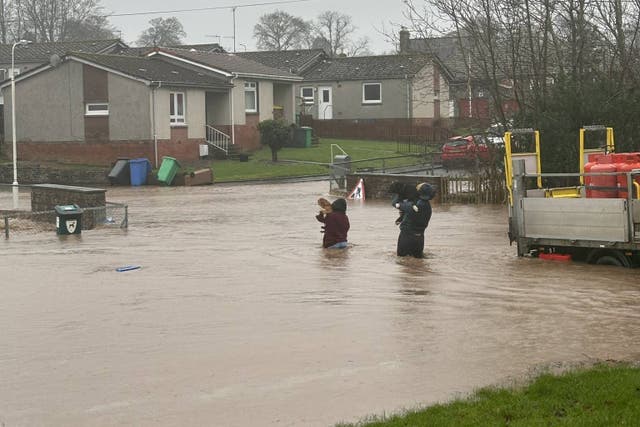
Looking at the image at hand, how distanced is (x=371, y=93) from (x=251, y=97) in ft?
39.1

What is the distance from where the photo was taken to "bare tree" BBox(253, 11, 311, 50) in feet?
447

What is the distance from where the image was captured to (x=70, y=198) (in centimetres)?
3102

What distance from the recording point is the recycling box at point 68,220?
26.7 m

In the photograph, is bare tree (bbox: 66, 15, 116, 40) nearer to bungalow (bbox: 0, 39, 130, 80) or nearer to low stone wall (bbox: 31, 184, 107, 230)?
bungalow (bbox: 0, 39, 130, 80)

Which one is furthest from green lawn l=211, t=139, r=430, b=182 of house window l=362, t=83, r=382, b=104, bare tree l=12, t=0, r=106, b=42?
bare tree l=12, t=0, r=106, b=42

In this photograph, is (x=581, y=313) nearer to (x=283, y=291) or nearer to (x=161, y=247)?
(x=283, y=291)

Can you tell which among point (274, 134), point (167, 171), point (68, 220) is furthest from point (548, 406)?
point (274, 134)

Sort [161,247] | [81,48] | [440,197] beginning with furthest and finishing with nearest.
→ [81,48], [440,197], [161,247]

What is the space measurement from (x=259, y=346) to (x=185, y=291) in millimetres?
4866

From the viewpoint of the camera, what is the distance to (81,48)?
252 feet

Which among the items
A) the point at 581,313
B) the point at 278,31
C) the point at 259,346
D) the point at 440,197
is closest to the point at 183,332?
the point at 259,346

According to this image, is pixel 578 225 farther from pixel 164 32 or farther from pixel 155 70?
pixel 164 32

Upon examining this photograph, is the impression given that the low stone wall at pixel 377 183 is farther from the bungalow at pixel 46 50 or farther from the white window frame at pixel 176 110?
the bungalow at pixel 46 50

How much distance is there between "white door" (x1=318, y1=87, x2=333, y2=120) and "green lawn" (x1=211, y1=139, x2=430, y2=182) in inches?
352
